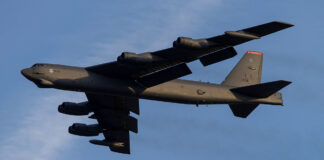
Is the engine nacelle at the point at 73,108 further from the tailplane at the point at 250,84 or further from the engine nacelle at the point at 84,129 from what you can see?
the tailplane at the point at 250,84

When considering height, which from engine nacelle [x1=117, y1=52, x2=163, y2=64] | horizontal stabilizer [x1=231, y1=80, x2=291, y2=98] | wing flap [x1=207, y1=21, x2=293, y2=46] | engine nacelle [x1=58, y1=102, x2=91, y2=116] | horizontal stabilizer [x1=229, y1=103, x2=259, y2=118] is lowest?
horizontal stabilizer [x1=229, y1=103, x2=259, y2=118]

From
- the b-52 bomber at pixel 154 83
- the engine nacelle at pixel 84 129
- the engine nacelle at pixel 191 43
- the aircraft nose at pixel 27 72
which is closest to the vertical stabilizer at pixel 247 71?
the b-52 bomber at pixel 154 83

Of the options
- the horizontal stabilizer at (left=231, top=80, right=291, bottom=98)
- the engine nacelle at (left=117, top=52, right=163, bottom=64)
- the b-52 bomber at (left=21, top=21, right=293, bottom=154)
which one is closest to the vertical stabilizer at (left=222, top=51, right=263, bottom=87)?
the b-52 bomber at (left=21, top=21, right=293, bottom=154)

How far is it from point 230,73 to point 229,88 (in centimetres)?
376

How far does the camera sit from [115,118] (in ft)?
192

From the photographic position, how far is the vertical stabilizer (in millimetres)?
56875

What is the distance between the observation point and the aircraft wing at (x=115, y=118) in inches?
2213

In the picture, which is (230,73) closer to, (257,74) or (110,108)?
(257,74)

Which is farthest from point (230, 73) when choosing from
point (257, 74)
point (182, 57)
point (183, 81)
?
point (182, 57)

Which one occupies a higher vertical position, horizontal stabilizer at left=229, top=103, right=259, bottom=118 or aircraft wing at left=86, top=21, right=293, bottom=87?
aircraft wing at left=86, top=21, right=293, bottom=87

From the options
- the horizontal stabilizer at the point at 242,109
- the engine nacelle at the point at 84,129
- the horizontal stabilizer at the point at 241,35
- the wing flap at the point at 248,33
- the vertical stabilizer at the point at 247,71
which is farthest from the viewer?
the engine nacelle at the point at 84,129

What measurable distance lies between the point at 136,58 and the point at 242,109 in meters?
13.8

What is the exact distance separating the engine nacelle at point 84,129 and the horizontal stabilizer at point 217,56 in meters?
16.8

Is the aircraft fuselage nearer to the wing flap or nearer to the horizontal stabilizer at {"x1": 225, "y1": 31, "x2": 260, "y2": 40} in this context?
the wing flap
